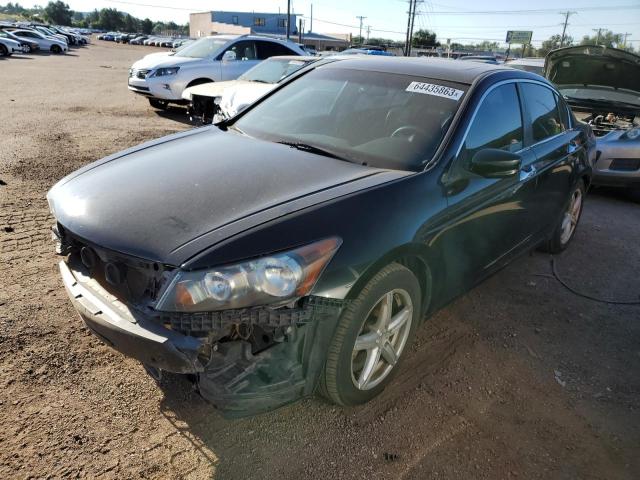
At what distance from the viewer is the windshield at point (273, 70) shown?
8.82 meters

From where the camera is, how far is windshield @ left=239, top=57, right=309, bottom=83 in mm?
8820

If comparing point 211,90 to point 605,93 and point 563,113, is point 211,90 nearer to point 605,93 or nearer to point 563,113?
point 563,113

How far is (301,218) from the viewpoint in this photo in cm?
207

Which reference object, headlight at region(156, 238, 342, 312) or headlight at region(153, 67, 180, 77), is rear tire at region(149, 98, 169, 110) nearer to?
headlight at region(153, 67, 180, 77)

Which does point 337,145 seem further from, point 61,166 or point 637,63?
point 637,63

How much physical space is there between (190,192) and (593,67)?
293 inches

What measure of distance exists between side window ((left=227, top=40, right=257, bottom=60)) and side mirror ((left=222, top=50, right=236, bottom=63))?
0.22 meters

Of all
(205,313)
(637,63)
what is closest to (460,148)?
(205,313)

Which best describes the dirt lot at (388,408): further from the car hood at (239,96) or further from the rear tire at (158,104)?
the rear tire at (158,104)

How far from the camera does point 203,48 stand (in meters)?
11.4

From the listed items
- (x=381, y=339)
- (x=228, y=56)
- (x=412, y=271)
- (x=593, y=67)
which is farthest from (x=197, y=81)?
(x=381, y=339)

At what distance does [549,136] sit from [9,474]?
412cm

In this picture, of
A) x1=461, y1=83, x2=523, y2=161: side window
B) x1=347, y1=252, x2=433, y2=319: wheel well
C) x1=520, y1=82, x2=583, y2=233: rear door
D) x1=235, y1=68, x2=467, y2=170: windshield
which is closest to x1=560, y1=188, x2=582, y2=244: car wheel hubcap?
x1=520, y1=82, x2=583, y2=233: rear door

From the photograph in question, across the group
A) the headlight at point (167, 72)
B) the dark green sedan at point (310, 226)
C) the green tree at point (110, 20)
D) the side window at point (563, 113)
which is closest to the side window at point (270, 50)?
the headlight at point (167, 72)
